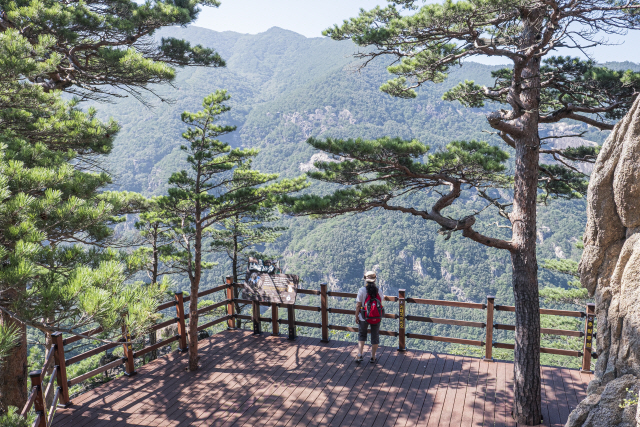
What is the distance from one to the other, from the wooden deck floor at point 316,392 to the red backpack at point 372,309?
67 cm

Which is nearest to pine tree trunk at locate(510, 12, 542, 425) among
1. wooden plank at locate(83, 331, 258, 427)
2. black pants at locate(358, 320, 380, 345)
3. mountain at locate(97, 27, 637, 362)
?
black pants at locate(358, 320, 380, 345)

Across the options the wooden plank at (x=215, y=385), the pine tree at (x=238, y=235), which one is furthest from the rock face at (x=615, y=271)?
the pine tree at (x=238, y=235)

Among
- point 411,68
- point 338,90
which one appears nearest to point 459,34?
point 411,68

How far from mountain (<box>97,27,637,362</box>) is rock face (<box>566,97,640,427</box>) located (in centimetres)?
319

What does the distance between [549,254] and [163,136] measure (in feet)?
217

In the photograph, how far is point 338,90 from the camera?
91500mm

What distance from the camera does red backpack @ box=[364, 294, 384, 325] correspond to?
5492 mm

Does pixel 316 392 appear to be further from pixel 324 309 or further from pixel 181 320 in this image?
pixel 181 320

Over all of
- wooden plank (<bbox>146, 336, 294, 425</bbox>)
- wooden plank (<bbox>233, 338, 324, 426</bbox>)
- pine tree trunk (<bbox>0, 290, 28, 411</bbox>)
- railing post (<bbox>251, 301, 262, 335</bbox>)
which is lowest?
wooden plank (<bbox>146, 336, 294, 425</bbox>)

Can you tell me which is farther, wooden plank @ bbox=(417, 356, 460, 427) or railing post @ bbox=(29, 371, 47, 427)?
wooden plank @ bbox=(417, 356, 460, 427)

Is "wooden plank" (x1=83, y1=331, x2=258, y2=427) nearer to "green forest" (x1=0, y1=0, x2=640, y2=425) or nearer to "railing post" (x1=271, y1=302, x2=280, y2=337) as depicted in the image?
"green forest" (x1=0, y1=0, x2=640, y2=425)

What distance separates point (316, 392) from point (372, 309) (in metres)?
1.25

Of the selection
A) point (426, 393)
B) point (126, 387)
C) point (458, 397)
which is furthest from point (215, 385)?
point (458, 397)

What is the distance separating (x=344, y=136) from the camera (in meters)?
77.1
